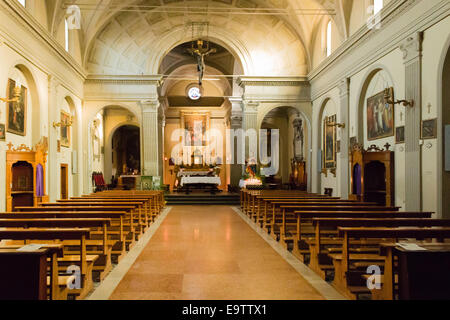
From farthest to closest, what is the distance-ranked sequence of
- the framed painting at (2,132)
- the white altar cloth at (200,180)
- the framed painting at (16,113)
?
the white altar cloth at (200,180), the framed painting at (16,113), the framed painting at (2,132)

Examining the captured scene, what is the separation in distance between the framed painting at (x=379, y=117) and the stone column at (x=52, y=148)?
10107mm

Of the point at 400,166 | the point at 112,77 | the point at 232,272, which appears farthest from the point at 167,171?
the point at 232,272

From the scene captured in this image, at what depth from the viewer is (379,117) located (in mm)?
11523

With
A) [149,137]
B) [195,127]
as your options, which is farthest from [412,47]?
[195,127]

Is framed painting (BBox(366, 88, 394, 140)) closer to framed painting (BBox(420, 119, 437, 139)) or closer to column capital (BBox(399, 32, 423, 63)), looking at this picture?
column capital (BBox(399, 32, 423, 63))

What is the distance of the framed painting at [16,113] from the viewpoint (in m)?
10.5

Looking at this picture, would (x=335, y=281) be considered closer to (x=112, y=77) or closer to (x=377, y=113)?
(x=377, y=113)

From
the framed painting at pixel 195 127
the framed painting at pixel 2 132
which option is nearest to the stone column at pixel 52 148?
the framed painting at pixel 2 132

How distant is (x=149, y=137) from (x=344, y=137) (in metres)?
8.66

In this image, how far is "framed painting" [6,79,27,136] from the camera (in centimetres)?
1048

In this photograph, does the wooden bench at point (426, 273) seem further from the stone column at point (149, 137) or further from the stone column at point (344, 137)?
the stone column at point (149, 137)

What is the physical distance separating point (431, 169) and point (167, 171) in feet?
68.7

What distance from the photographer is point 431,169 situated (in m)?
8.67

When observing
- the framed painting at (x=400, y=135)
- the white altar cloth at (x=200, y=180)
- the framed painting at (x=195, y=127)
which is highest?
the framed painting at (x=195, y=127)
